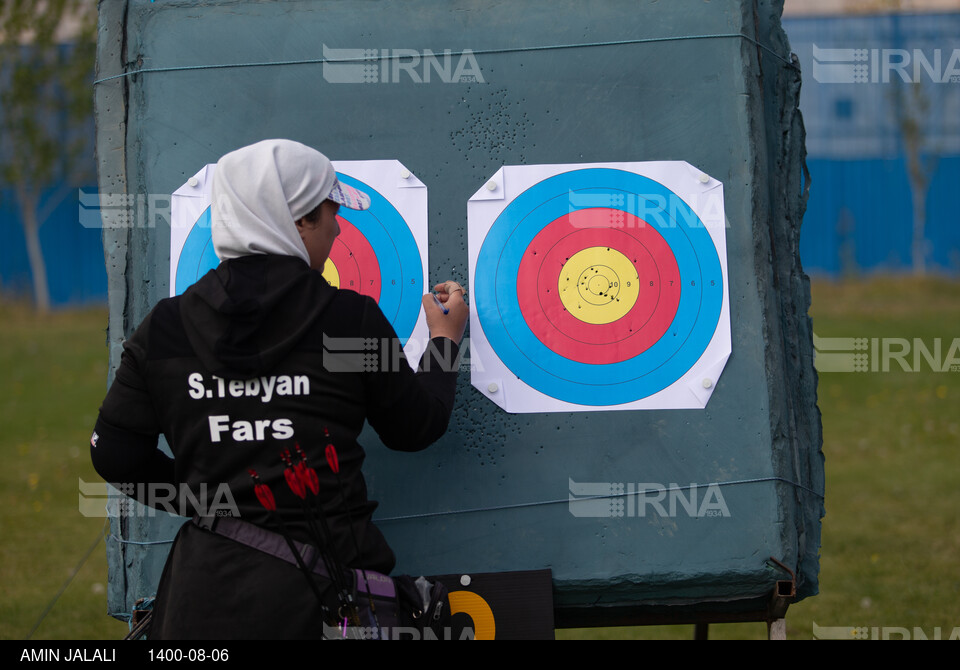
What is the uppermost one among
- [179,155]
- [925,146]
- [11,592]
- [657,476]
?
[925,146]

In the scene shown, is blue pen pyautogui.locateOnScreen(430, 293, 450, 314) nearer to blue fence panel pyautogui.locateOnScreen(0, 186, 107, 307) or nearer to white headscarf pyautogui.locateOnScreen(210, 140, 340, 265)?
white headscarf pyautogui.locateOnScreen(210, 140, 340, 265)

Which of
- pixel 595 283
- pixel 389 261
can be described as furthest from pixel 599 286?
pixel 389 261

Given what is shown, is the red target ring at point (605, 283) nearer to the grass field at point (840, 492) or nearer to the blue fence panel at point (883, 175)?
the grass field at point (840, 492)

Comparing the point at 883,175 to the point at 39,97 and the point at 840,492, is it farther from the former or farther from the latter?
the point at 39,97

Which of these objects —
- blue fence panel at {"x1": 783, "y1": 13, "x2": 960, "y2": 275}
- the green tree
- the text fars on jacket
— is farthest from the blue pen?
the green tree

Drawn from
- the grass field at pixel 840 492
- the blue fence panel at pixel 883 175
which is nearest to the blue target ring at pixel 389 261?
the grass field at pixel 840 492

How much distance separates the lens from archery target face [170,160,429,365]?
224cm

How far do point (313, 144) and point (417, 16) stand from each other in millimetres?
386

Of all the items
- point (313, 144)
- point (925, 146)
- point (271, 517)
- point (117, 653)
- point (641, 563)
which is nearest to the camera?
point (271, 517)

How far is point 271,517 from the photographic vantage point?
1.63m

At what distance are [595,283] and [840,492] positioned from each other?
3.15 metres

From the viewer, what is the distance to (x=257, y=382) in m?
1.63

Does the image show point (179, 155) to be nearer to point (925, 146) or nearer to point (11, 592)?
point (11, 592)

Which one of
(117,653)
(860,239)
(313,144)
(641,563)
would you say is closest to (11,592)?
(117,653)
